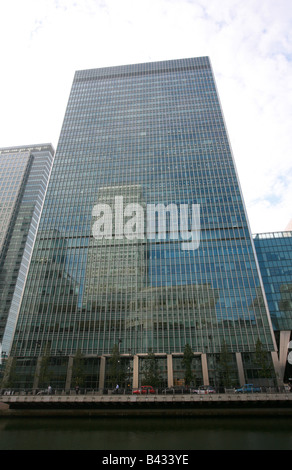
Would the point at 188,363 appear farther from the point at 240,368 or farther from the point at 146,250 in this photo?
the point at 146,250

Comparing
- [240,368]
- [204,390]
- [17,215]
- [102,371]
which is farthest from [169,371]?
[17,215]

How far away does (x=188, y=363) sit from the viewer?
56.1m

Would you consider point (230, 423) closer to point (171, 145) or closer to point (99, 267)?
point (99, 267)

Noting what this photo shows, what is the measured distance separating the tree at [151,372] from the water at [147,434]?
13.6 m

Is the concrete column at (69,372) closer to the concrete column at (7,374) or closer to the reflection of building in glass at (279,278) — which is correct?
the concrete column at (7,374)

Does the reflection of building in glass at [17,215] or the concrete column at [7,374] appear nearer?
the concrete column at [7,374]

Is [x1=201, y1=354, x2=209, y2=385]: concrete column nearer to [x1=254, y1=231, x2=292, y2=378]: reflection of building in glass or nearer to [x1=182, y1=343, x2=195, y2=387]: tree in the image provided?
[x1=182, y1=343, x2=195, y2=387]: tree

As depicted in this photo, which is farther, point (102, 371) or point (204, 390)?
point (102, 371)

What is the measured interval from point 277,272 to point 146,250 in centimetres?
3796

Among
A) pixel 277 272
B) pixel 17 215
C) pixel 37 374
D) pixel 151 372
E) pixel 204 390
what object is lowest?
pixel 204 390

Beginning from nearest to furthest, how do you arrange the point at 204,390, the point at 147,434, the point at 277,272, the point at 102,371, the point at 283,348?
the point at 147,434
the point at 204,390
the point at 102,371
the point at 283,348
the point at 277,272

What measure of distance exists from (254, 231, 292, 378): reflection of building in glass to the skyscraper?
10600 millimetres

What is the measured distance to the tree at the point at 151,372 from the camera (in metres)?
54.1

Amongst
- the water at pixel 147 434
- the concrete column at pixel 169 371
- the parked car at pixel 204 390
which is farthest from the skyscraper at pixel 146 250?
the water at pixel 147 434
